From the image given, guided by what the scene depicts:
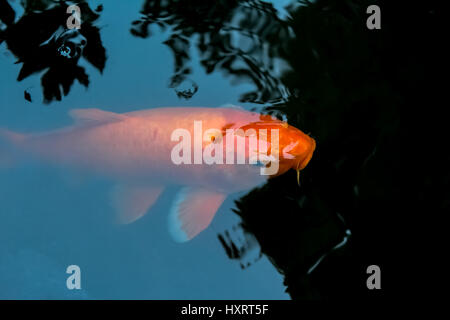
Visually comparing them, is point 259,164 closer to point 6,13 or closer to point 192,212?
point 192,212

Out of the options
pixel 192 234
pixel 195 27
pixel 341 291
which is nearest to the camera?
pixel 341 291

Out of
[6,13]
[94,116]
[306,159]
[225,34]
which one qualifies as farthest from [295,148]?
[6,13]

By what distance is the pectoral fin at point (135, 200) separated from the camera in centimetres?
211

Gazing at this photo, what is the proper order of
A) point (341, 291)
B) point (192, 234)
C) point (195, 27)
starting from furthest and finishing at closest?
point (195, 27) < point (192, 234) < point (341, 291)

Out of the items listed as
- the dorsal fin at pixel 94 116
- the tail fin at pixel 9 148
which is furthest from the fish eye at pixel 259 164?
the tail fin at pixel 9 148

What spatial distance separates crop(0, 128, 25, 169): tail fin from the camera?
2121mm

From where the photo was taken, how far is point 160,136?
1.99 metres

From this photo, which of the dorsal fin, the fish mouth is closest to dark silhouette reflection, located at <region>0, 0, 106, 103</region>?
the dorsal fin

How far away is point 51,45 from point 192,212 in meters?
1.08

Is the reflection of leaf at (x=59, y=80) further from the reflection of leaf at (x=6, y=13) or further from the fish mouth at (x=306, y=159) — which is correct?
the fish mouth at (x=306, y=159)

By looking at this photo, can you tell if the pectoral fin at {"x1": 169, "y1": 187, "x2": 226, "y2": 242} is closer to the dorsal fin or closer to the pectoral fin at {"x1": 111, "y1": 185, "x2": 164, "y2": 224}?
the pectoral fin at {"x1": 111, "y1": 185, "x2": 164, "y2": 224}
